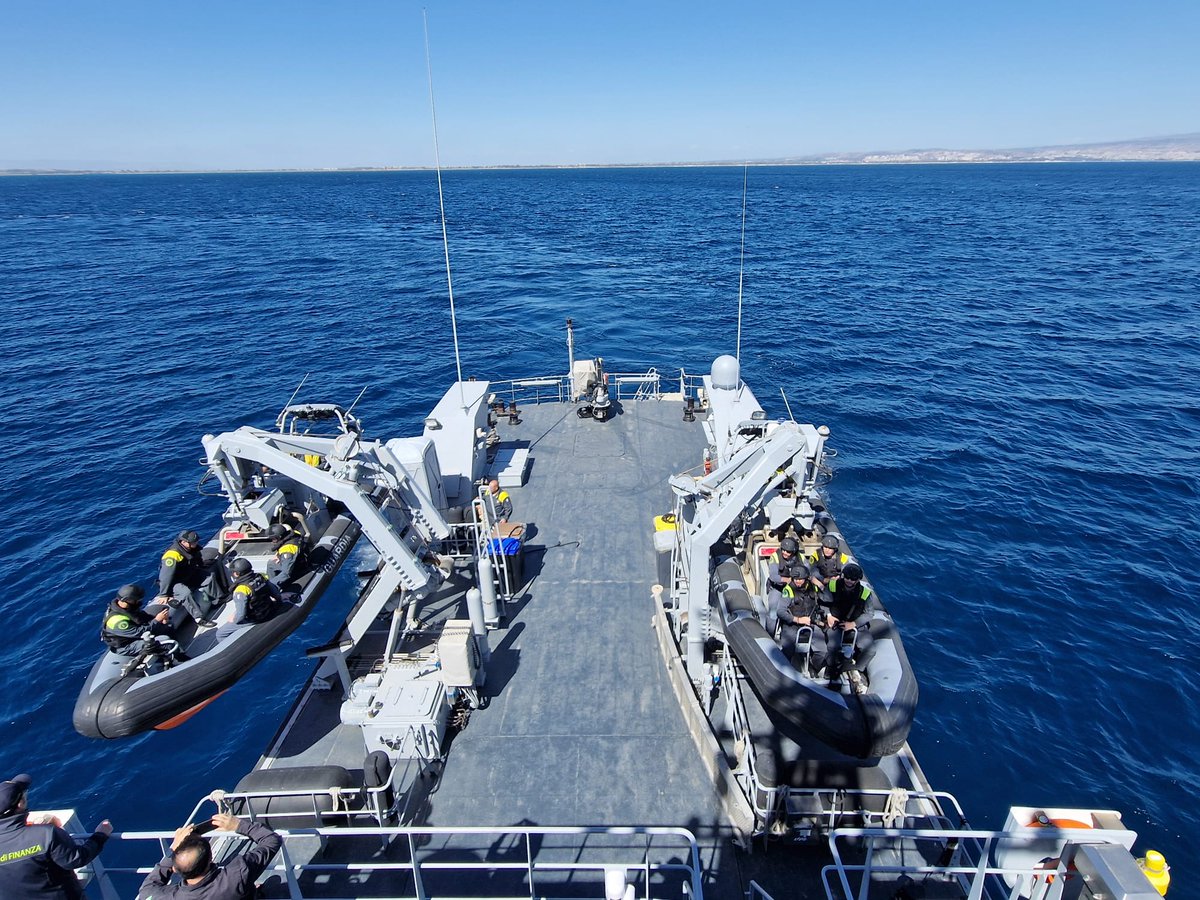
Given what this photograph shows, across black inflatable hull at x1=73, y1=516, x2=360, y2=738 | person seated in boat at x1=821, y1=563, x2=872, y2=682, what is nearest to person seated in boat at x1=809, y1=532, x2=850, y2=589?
person seated in boat at x1=821, y1=563, x2=872, y2=682

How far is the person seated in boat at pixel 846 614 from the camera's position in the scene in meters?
9.22

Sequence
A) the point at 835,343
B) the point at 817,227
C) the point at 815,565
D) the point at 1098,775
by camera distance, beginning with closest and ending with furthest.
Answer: the point at 815,565
the point at 1098,775
the point at 835,343
the point at 817,227

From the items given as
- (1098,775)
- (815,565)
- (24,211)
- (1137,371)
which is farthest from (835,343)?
(24,211)

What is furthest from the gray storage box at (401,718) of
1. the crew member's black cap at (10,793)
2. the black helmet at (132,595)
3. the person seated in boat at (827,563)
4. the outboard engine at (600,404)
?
the outboard engine at (600,404)

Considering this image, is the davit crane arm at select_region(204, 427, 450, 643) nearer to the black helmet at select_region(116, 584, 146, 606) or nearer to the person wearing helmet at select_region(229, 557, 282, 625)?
the person wearing helmet at select_region(229, 557, 282, 625)

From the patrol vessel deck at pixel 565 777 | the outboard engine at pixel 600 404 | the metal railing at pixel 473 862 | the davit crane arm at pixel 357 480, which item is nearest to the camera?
the patrol vessel deck at pixel 565 777

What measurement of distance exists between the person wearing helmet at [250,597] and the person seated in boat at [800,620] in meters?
8.14

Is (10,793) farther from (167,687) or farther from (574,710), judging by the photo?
(574,710)

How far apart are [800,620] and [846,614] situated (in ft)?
3.18

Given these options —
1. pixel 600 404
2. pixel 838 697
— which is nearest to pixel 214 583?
pixel 838 697

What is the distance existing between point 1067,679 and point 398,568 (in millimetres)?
16855

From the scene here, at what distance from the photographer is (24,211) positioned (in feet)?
409

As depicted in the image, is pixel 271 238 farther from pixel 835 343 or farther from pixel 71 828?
pixel 71 828

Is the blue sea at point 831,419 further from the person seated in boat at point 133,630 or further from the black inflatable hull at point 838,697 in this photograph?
the black inflatable hull at point 838,697
